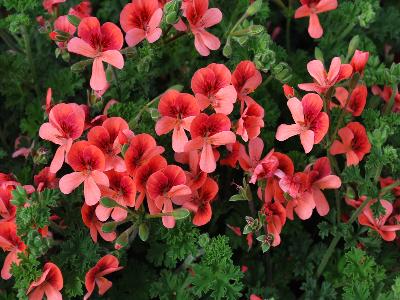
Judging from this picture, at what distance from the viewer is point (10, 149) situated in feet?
8.80

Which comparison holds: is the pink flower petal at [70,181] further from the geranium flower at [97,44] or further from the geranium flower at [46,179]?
the geranium flower at [97,44]

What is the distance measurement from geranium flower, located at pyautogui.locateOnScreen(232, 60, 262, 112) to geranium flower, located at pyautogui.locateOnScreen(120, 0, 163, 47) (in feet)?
0.98

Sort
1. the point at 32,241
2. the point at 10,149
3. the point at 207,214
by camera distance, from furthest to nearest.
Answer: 1. the point at 10,149
2. the point at 207,214
3. the point at 32,241

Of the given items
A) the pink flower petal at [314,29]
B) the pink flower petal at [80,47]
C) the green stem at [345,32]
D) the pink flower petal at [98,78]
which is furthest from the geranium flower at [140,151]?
the green stem at [345,32]

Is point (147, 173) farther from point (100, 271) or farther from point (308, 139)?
point (308, 139)

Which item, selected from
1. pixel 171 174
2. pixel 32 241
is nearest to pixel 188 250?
pixel 171 174

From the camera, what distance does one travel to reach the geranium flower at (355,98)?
2.19 m

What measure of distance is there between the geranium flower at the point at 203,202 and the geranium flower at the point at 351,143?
1.50ft

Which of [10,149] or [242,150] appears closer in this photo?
[242,150]

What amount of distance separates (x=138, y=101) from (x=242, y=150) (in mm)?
479

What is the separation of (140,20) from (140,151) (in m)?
0.47

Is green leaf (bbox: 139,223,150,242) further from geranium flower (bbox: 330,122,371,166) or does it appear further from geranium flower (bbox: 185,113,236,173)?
geranium flower (bbox: 330,122,371,166)

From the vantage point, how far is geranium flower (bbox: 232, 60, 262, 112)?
2.05 meters

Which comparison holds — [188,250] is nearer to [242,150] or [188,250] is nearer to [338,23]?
[242,150]
